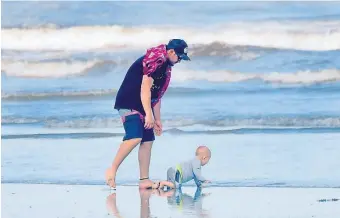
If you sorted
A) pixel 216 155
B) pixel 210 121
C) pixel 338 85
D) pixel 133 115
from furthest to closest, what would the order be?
pixel 338 85 < pixel 210 121 < pixel 216 155 < pixel 133 115

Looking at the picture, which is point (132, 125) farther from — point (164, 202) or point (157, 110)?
point (164, 202)

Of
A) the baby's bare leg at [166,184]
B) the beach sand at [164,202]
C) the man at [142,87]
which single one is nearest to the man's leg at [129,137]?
the man at [142,87]

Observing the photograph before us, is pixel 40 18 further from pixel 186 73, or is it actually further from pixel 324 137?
pixel 324 137

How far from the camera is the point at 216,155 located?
812 cm

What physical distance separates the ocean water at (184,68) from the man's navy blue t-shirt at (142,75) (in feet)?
8.12

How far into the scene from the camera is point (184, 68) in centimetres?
1170

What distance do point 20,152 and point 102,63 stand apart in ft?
11.8

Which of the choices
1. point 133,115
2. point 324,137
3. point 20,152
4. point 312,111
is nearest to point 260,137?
point 324,137

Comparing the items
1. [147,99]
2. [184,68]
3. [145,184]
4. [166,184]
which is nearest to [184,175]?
[166,184]

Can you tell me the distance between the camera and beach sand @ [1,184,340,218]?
18.7 feet

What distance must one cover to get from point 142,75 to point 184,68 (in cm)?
513

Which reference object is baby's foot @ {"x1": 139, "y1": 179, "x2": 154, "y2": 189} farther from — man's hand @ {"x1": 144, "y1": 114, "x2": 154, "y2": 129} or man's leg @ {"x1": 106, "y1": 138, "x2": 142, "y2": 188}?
man's hand @ {"x1": 144, "y1": 114, "x2": 154, "y2": 129}

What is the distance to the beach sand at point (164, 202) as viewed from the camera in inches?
225

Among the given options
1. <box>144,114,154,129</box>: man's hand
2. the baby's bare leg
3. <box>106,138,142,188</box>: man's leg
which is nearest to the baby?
the baby's bare leg
